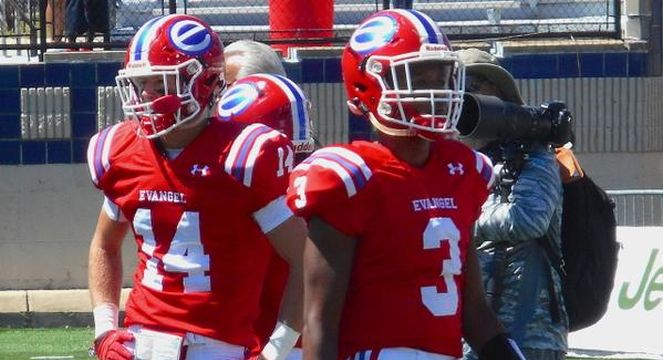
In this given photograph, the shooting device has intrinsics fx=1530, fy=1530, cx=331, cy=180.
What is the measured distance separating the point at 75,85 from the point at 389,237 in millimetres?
9495

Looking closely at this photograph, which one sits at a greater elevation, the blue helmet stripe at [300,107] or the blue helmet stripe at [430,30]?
the blue helmet stripe at [430,30]

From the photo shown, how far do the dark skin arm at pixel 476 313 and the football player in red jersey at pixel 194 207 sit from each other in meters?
0.54

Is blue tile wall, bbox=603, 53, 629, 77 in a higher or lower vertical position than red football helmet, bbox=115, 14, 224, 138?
lower

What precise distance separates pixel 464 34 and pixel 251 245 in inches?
369

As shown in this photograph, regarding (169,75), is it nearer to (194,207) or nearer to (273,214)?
(194,207)

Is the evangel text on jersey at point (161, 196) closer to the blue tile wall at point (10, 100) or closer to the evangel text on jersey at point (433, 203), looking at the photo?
the evangel text on jersey at point (433, 203)

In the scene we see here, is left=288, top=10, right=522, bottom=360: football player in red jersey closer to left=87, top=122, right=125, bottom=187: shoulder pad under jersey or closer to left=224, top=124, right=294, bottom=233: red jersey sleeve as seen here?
left=224, top=124, right=294, bottom=233: red jersey sleeve

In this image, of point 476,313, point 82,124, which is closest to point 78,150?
point 82,124

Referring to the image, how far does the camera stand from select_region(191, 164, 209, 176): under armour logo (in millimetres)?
4059

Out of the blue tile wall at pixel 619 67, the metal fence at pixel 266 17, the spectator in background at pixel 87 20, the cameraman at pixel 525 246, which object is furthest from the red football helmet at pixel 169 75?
the spectator in background at pixel 87 20

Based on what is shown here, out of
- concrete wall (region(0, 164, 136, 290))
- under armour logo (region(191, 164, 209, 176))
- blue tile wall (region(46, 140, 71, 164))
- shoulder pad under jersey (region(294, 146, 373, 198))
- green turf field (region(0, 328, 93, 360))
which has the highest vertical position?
shoulder pad under jersey (region(294, 146, 373, 198))

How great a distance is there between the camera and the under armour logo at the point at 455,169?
3.63m

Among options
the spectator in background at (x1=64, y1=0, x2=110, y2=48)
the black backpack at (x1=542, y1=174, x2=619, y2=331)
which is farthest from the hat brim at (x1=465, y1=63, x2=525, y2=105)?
the spectator in background at (x1=64, y1=0, x2=110, y2=48)

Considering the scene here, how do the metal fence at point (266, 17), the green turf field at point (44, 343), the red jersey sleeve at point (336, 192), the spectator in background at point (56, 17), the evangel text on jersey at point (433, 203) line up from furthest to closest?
the spectator in background at point (56, 17)
the metal fence at point (266, 17)
the green turf field at point (44, 343)
the evangel text on jersey at point (433, 203)
the red jersey sleeve at point (336, 192)
